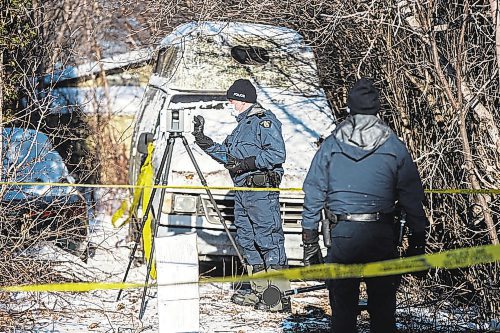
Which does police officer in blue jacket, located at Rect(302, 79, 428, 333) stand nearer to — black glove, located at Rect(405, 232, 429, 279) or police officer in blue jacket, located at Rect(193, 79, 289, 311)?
black glove, located at Rect(405, 232, 429, 279)

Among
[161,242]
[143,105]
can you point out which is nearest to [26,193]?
[161,242]

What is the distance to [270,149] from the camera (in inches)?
275

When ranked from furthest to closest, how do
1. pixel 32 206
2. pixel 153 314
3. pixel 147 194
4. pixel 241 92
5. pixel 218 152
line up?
pixel 147 194, pixel 32 206, pixel 218 152, pixel 241 92, pixel 153 314

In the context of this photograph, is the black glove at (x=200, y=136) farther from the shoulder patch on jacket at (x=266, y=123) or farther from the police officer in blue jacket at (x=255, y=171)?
the shoulder patch on jacket at (x=266, y=123)

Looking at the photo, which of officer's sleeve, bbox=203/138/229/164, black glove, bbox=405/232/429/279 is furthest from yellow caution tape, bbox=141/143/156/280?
black glove, bbox=405/232/429/279

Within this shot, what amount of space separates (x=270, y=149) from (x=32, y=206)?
7.53 feet

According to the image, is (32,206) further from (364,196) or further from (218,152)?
(364,196)

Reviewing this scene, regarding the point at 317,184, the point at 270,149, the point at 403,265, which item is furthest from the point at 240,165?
the point at 403,265

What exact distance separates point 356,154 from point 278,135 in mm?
2109

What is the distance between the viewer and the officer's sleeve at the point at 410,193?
499 centimetres

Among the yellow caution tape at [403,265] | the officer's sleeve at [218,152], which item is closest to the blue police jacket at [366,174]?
the yellow caution tape at [403,265]

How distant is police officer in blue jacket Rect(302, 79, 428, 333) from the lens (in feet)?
16.3

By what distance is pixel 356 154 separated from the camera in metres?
4.95

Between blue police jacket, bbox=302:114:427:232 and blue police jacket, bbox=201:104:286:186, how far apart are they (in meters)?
1.90
